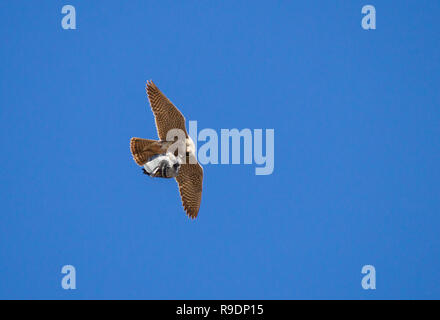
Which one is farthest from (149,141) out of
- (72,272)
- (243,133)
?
(72,272)

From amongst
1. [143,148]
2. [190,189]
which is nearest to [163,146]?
[143,148]

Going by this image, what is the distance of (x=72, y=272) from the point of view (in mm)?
20516

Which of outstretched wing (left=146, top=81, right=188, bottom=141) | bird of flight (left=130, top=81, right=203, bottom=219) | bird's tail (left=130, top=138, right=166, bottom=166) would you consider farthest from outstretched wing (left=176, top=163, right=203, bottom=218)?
outstretched wing (left=146, top=81, right=188, bottom=141)

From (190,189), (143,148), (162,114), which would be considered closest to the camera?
(143,148)

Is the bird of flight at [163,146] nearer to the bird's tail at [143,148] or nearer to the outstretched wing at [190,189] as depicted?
the bird's tail at [143,148]

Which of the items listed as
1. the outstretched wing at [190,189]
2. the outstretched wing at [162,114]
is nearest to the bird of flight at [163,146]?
the outstretched wing at [162,114]

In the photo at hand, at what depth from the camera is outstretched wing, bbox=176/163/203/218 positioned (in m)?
14.4

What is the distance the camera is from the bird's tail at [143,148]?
1316 centimetres

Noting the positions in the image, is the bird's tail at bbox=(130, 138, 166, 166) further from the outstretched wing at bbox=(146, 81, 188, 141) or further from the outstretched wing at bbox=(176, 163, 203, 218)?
the outstretched wing at bbox=(176, 163, 203, 218)

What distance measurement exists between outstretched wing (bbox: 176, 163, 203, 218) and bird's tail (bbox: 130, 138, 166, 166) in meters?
1.21

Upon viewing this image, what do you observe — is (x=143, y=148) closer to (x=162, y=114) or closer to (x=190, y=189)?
(x=162, y=114)

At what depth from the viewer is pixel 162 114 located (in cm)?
1337

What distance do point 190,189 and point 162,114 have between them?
7.58 ft
